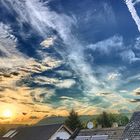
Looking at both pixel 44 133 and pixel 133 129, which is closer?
pixel 133 129

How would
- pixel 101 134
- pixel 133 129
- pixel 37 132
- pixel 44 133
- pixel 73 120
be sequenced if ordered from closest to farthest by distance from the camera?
pixel 133 129 < pixel 101 134 < pixel 44 133 < pixel 37 132 < pixel 73 120

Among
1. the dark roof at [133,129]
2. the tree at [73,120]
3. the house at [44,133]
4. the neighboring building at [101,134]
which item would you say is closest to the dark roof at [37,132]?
the house at [44,133]

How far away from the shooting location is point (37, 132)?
2776 inches

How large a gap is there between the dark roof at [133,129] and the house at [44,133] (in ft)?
58.5

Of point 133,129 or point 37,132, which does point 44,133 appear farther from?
point 133,129

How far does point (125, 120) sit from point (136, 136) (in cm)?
7625

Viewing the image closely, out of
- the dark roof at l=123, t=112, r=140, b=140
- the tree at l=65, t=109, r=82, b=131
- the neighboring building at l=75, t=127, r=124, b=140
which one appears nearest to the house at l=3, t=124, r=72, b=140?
the neighboring building at l=75, t=127, r=124, b=140

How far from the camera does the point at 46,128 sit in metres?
70.4

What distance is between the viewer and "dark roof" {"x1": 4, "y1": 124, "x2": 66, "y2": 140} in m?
66.4

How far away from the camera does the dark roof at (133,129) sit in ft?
161

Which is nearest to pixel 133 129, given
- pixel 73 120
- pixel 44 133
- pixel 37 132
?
pixel 44 133

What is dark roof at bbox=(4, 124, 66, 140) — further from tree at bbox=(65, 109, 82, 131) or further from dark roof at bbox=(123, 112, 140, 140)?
tree at bbox=(65, 109, 82, 131)

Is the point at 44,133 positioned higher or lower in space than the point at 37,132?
lower

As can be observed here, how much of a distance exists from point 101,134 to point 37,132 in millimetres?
18667
